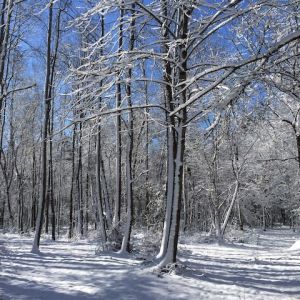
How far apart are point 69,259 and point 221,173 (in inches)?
794

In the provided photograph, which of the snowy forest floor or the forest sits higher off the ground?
the forest

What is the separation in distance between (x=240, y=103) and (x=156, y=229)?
8983mm

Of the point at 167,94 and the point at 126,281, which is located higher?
the point at 167,94

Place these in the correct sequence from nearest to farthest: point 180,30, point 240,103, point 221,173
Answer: point 240,103
point 180,30
point 221,173

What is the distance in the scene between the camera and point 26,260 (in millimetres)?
10492

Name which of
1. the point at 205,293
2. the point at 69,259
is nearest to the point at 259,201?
the point at 69,259

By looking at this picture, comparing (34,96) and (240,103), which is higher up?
(34,96)

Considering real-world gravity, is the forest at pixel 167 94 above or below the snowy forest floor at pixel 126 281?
above

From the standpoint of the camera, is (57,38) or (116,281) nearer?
(116,281)

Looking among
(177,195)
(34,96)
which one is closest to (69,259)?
(177,195)

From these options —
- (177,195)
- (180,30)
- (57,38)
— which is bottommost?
(177,195)

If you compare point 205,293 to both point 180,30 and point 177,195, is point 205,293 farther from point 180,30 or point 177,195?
point 180,30

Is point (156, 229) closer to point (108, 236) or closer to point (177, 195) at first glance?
point (108, 236)

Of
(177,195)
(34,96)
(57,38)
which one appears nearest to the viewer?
(177,195)
